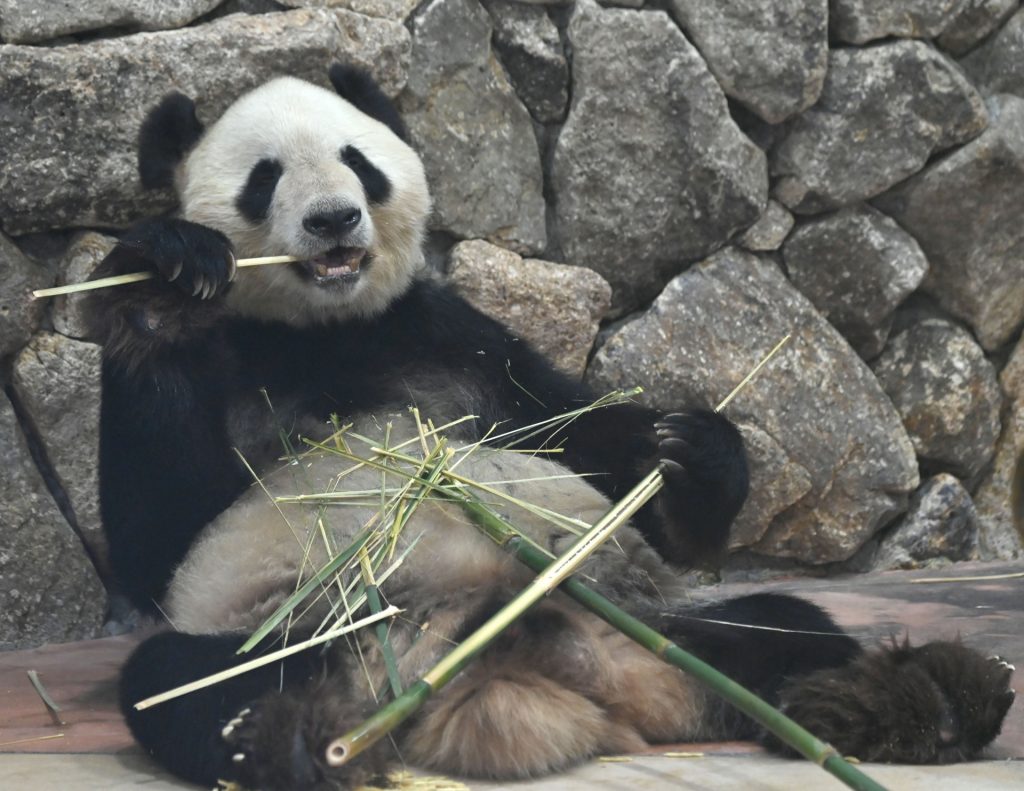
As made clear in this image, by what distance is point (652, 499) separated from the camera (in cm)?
341

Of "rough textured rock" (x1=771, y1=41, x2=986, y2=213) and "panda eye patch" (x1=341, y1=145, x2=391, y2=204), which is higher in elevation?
"rough textured rock" (x1=771, y1=41, x2=986, y2=213)

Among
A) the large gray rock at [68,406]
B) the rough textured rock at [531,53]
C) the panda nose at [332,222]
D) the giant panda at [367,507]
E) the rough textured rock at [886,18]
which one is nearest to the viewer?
the giant panda at [367,507]

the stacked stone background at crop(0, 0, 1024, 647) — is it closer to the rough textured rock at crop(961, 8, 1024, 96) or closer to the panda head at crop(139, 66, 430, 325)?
the rough textured rock at crop(961, 8, 1024, 96)

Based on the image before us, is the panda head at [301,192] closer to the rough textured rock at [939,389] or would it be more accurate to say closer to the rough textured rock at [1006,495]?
the rough textured rock at [939,389]

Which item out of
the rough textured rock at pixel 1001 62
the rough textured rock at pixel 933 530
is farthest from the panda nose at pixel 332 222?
the rough textured rock at pixel 1001 62

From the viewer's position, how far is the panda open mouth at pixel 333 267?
3.16m

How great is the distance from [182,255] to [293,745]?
105 centimetres

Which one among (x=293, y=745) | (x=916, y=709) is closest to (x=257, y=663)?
(x=293, y=745)

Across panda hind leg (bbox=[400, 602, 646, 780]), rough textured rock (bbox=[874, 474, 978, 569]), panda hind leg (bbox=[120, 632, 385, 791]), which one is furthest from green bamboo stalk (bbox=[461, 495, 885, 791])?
rough textured rock (bbox=[874, 474, 978, 569])

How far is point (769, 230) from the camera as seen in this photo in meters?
4.96

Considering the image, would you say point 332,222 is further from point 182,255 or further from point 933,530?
point 933,530

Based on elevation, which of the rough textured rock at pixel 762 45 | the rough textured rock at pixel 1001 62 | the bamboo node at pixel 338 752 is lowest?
the bamboo node at pixel 338 752

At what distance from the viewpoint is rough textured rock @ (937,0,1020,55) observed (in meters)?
5.10

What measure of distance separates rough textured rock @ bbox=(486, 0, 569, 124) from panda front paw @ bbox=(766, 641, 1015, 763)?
2643mm
